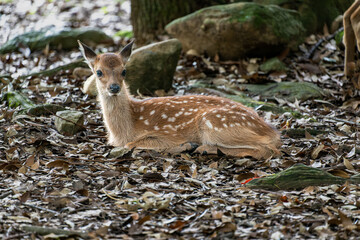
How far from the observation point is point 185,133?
20.2 ft

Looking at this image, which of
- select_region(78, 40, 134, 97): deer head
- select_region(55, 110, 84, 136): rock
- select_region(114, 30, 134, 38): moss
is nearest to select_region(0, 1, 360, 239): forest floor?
select_region(55, 110, 84, 136): rock

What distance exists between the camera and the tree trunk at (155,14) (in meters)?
10.9

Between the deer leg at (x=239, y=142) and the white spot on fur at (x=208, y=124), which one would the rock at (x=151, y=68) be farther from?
the deer leg at (x=239, y=142)

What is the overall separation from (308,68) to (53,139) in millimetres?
5260

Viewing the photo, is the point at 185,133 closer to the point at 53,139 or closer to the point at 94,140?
the point at 94,140

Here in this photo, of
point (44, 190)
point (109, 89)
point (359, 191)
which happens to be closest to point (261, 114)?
point (109, 89)

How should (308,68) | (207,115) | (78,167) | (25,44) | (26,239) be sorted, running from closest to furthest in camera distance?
(26,239) < (78,167) < (207,115) < (308,68) < (25,44)

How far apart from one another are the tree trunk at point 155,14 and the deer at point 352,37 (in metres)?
3.88

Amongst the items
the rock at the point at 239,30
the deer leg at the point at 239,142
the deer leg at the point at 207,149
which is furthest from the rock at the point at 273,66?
the deer leg at the point at 207,149

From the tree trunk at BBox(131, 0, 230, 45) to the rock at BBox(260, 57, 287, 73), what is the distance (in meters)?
2.39

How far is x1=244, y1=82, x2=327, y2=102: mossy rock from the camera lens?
8.27 meters

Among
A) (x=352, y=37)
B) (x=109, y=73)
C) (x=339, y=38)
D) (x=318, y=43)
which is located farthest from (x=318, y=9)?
(x=109, y=73)

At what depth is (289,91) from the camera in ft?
27.6

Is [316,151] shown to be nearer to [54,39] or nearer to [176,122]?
[176,122]
